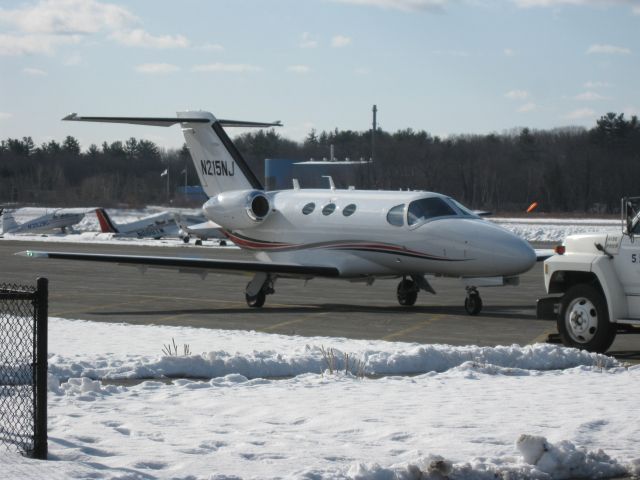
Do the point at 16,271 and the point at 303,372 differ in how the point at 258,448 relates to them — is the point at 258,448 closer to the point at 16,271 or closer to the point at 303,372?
the point at 303,372

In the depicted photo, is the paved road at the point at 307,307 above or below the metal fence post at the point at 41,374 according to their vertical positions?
below

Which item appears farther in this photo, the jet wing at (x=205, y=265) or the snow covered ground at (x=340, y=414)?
the jet wing at (x=205, y=265)

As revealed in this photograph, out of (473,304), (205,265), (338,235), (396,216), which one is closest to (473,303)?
(473,304)

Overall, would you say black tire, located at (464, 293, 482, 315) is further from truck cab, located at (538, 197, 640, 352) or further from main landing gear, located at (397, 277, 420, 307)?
truck cab, located at (538, 197, 640, 352)

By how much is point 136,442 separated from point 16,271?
25.8 m

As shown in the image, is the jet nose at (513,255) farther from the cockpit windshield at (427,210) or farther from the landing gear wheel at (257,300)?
the landing gear wheel at (257,300)

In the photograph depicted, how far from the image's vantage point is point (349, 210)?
2245 cm

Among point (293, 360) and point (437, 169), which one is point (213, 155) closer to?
point (293, 360)

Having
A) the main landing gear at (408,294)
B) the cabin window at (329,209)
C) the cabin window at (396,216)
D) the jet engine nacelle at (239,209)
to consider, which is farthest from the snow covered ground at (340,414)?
the jet engine nacelle at (239,209)

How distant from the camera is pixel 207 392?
11.1 metres

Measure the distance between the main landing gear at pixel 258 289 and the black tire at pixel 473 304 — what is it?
13.2 ft

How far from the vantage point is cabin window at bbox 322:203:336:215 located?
22.8m

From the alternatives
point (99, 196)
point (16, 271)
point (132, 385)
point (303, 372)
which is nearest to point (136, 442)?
point (132, 385)

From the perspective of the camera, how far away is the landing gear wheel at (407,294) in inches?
883
